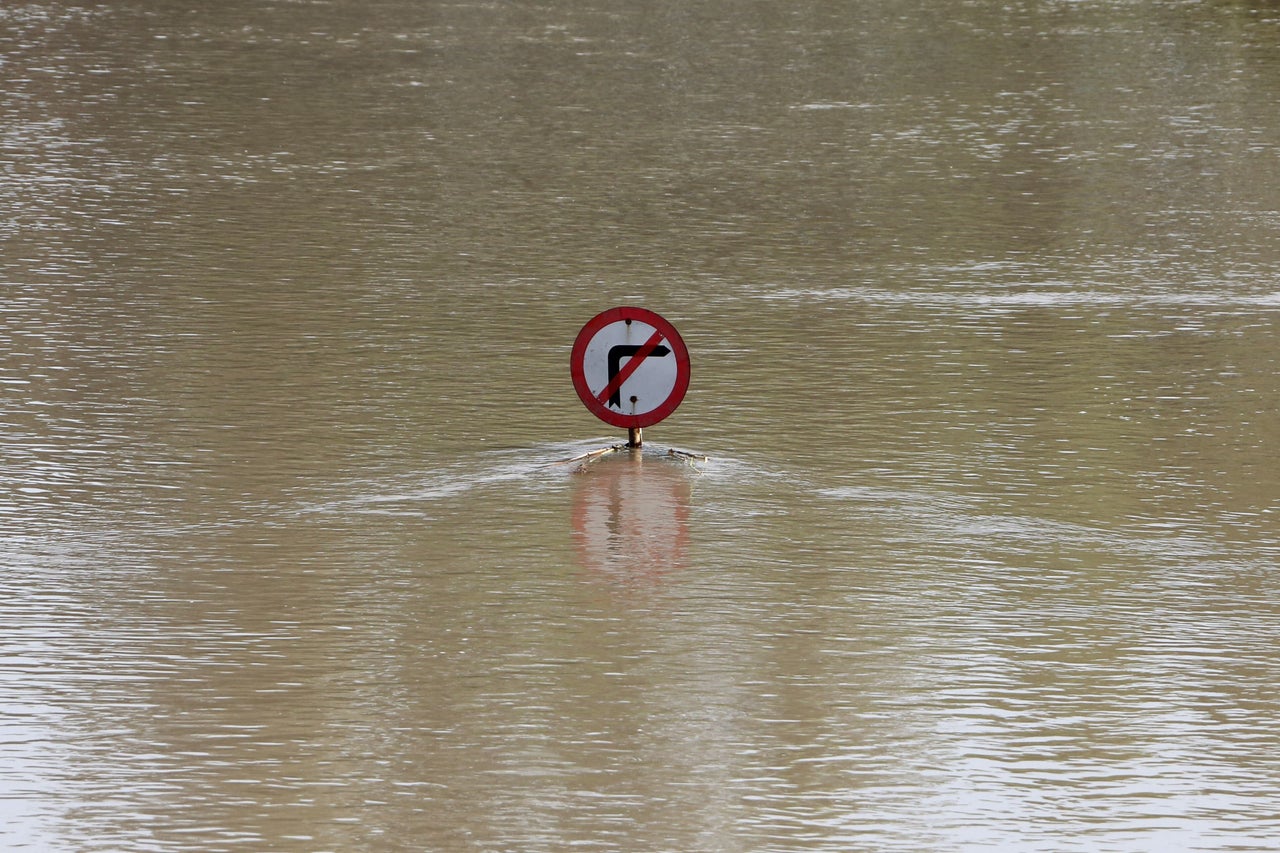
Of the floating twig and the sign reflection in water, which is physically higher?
the floating twig

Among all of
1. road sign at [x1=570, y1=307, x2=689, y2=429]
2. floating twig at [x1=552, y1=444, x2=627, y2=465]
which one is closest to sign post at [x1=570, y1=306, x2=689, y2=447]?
road sign at [x1=570, y1=307, x2=689, y2=429]

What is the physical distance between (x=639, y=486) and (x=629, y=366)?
524 mm

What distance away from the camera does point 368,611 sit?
23.0 ft

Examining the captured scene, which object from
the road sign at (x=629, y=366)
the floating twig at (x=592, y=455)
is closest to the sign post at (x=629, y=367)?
the road sign at (x=629, y=366)

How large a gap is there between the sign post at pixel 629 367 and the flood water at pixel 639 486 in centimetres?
27

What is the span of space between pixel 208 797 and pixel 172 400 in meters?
4.98

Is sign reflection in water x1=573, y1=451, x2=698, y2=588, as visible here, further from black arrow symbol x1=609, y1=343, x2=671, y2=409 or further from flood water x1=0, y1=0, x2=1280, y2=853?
black arrow symbol x1=609, y1=343, x2=671, y2=409

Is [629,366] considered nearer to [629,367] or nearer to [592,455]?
[629,367]

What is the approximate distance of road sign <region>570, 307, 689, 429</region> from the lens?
8.91m

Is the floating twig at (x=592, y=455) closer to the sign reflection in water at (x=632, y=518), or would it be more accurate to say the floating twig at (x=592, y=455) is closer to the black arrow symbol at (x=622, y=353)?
the sign reflection in water at (x=632, y=518)

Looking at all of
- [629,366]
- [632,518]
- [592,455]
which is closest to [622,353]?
[629,366]

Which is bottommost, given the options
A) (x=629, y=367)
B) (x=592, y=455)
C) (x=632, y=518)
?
(x=632, y=518)

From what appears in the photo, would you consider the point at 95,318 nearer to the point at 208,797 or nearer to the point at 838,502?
the point at 838,502

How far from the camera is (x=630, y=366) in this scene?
29.5ft
